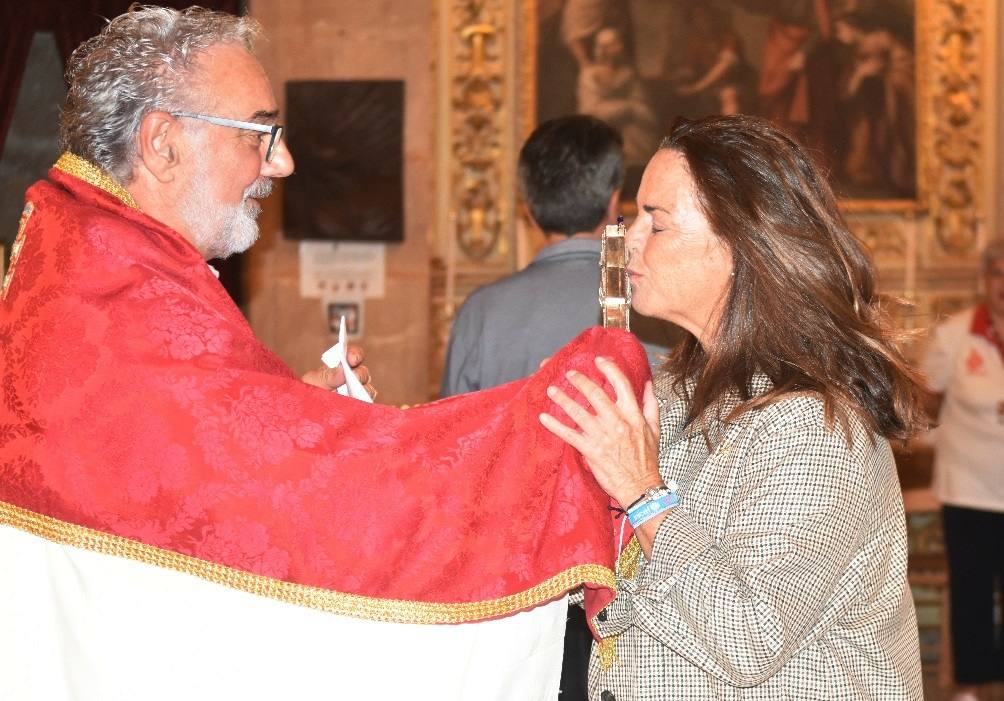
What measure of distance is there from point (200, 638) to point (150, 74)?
3.70 feet

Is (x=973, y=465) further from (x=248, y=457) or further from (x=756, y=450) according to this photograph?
(x=248, y=457)

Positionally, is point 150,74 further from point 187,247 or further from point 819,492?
point 819,492

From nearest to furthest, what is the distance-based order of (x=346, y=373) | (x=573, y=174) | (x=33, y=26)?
1. (x=346, y=373)
2. (x=573, y=174)
3. (x=33, y=26)

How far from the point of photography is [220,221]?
2693mm

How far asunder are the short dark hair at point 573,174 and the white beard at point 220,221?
1.63 m

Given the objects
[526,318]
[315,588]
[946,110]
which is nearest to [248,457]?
[315,588]

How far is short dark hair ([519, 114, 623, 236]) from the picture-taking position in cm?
428

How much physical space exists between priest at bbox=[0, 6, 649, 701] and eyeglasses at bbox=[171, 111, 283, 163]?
0.96 feet

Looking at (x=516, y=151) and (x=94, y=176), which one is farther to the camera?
(x=516, y=151)

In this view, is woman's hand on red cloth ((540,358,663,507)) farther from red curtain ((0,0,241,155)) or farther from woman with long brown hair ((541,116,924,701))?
red curtain ((0,0,241,155))

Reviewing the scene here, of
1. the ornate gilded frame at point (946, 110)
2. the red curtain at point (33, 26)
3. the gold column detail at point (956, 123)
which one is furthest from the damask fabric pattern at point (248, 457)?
the gold column detail at point (956, 123)

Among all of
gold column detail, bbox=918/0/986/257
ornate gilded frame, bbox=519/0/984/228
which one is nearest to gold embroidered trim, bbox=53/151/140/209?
ornate gilded frame, bbox=519/0/984/228

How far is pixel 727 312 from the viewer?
2.56 metres

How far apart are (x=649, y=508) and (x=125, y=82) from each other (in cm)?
134
